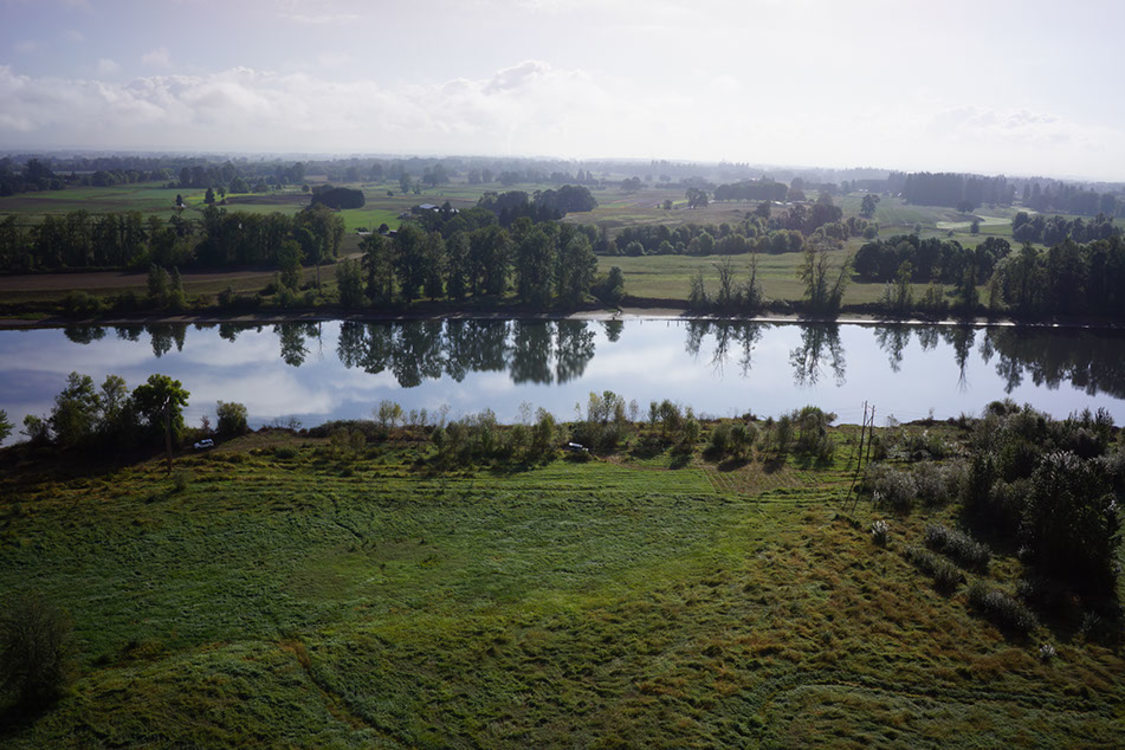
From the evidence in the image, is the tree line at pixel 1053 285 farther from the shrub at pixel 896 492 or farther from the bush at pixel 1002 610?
the bush at pixel 1002 610

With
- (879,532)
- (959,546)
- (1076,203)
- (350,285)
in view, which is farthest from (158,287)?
(1076,203)

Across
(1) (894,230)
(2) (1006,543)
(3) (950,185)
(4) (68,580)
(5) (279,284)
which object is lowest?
(4) (68,580)

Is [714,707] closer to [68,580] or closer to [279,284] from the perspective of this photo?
[68,580]

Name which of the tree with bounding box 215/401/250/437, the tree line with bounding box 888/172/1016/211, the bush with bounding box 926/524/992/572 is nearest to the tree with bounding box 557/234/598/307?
the tree with bounding box 215/401/250/437

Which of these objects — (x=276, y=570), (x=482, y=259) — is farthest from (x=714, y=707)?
(x=482, y=259)

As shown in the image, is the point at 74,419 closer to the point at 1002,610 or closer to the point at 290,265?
the point at 1002,610

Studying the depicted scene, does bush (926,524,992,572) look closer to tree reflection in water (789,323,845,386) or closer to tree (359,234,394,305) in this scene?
tree reflection in water (789,323,845,386)
